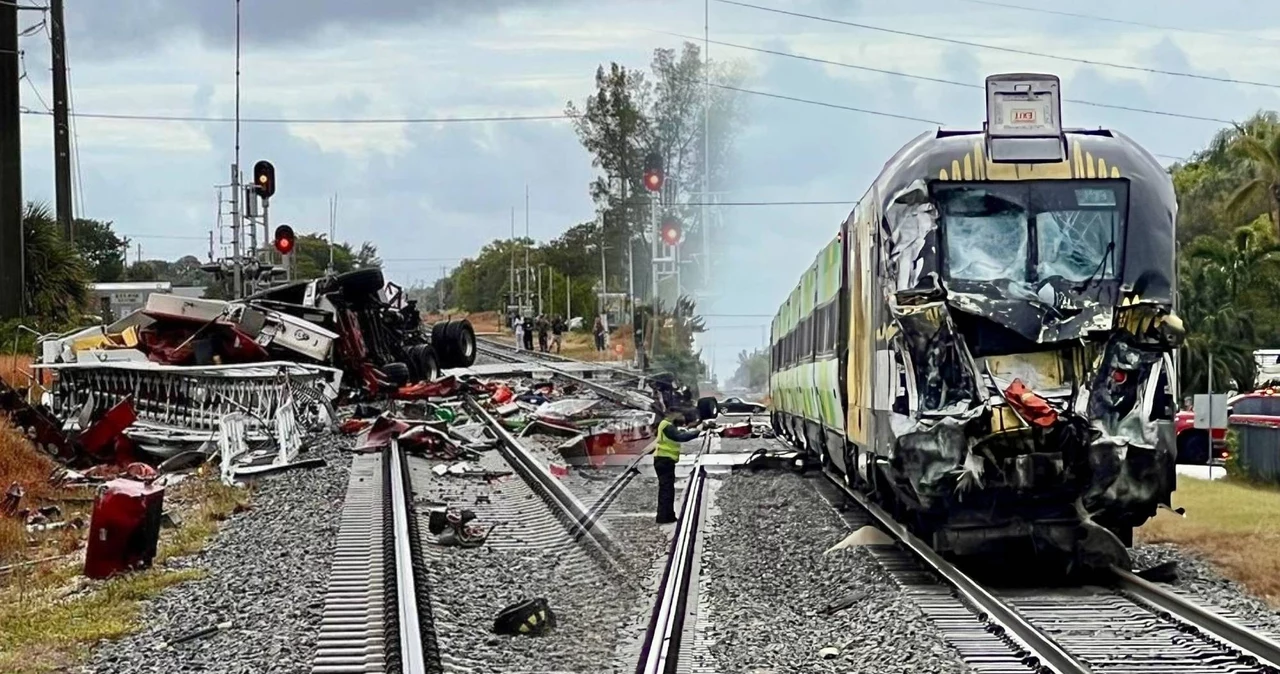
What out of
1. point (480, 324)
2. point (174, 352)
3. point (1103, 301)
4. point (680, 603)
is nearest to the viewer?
point (680, 603)

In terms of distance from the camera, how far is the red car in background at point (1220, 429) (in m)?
27.1

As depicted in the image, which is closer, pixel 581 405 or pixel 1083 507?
pixel 1083 507

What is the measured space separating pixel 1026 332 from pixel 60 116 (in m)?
34.0

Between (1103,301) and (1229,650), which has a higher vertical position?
(1103,301)

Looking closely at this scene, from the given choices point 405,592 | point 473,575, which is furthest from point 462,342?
point 405,592

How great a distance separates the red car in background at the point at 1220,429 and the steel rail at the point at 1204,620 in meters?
15.9

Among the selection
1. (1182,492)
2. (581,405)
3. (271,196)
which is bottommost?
(1182,492)

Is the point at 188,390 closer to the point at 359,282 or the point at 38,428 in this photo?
the point at 38,428

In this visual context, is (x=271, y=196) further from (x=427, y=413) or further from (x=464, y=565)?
(x=464, y=565)

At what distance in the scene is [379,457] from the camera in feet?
67.2

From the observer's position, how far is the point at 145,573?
12.2 meters

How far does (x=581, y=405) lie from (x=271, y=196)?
11.6 metres

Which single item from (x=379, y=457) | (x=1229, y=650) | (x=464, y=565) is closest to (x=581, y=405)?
(x=379, y=457)

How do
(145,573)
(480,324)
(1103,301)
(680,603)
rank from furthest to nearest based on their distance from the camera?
1. (480,324)
2. (145,573)
3. (1103,301)
4. (680,603)
